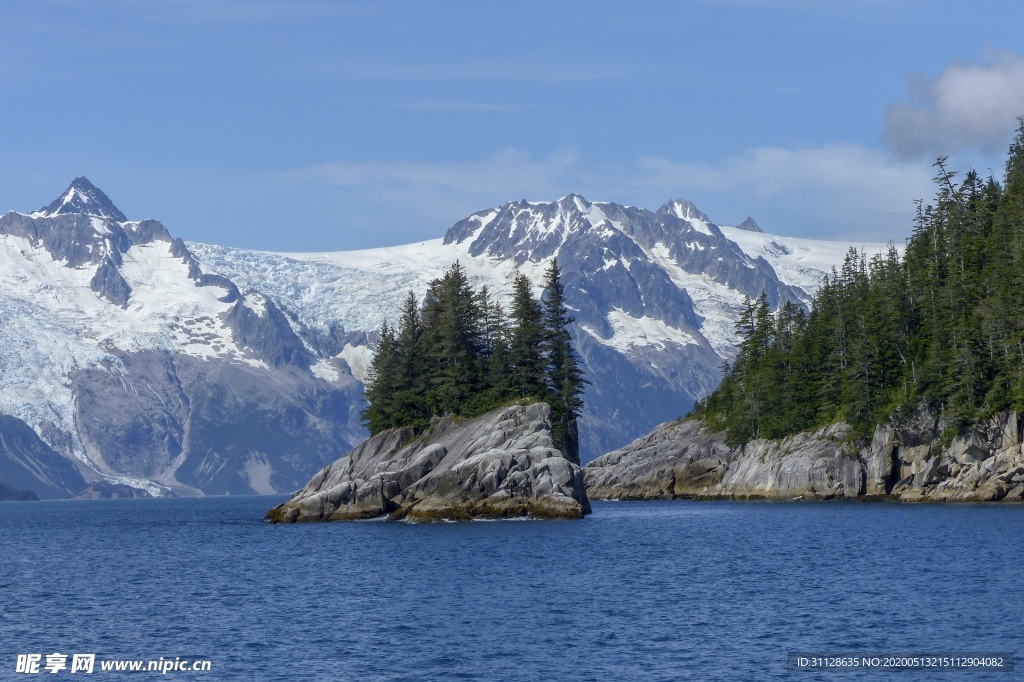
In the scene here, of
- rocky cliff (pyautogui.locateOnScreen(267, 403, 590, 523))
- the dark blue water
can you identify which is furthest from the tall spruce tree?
the dark blue water

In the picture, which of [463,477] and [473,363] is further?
[473,363]

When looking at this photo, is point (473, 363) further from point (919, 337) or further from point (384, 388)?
point (919, 337)

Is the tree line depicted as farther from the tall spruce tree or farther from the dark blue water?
the dark blue water

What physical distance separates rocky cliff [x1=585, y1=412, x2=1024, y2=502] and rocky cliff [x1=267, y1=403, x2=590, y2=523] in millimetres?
36244

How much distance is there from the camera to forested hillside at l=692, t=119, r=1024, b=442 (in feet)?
458

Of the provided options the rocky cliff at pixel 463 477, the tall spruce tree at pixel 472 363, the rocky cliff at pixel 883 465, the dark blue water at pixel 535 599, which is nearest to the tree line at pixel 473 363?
the tall spruce tree at pixel 472 363

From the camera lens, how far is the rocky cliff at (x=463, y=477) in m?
123

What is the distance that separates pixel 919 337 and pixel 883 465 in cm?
1616

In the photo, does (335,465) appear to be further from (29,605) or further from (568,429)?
(29,605)

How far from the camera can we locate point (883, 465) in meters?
152

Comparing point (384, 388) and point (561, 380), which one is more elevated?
point (561, 380)

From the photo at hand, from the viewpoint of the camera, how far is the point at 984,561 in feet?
260

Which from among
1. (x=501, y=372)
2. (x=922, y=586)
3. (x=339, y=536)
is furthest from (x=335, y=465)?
(x=922, y=586)

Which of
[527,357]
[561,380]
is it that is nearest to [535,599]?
[527,357]
